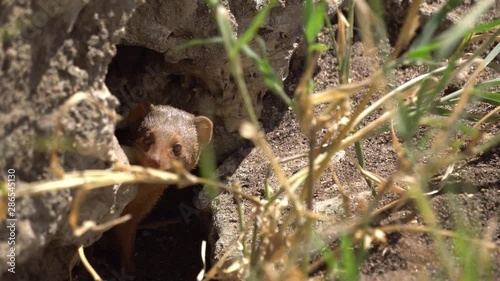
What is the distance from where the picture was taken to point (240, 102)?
294 centimetres

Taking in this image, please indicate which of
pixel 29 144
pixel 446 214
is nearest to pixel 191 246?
pixel 446 214

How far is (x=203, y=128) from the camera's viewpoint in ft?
9.43

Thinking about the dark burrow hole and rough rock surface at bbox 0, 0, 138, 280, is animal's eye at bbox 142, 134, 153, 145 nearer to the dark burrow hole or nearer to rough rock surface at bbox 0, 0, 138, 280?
the dark burrow hole

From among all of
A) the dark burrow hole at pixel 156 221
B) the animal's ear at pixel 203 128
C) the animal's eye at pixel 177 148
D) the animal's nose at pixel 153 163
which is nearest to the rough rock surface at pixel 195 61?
the dark burrow hole at pixel 156 221

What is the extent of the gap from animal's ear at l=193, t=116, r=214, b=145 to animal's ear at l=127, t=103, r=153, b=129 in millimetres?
200

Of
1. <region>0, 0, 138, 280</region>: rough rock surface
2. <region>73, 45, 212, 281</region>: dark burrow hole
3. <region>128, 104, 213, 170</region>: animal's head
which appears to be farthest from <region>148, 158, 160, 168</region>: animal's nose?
<region>0, 0, 138, 280</region>: rough rock surface

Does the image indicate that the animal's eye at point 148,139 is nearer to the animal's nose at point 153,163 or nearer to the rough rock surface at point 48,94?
the animal's nose at point 153,163

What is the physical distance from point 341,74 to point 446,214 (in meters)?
0.59

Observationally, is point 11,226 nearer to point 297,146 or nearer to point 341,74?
point 341,74

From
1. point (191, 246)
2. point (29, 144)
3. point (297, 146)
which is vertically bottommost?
point (191, 246)

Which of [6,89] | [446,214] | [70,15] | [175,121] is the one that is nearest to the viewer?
[6,89]

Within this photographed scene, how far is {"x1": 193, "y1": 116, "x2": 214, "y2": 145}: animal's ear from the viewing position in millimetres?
2842

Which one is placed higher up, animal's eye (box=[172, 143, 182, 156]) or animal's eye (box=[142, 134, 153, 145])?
animal's eye (box=[142, 134, 153, 145])

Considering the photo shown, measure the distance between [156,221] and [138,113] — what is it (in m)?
0.59
